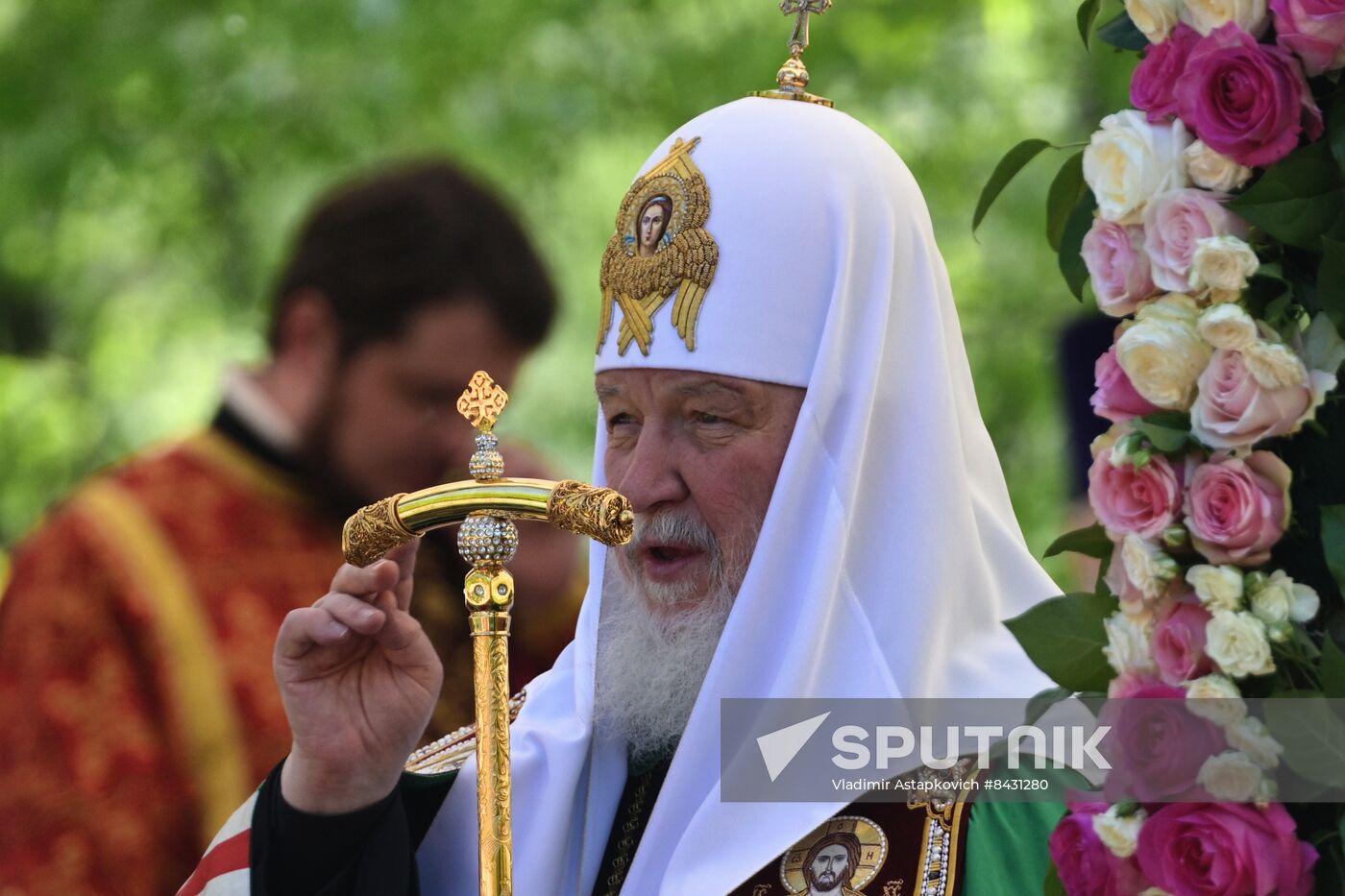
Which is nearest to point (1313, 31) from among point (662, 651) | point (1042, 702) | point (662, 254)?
point (1042, 702)

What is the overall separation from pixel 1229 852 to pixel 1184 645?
25 centimetres

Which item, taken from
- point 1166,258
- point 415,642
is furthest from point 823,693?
point 1166,258

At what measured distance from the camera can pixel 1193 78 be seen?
2414mm

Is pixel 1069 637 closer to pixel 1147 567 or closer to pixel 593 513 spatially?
pixel 1147 567

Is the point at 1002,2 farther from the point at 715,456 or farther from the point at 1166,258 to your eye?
the point at 1166,258

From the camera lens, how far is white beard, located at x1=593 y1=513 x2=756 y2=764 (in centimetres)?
361

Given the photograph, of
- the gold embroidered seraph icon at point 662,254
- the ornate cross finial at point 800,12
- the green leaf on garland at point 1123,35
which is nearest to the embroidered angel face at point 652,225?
the gold embroidered seraph icon at point 662,254

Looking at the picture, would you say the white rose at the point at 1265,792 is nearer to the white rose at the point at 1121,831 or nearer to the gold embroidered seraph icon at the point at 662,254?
the white rose at the point at 1121,831

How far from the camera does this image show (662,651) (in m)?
3.66

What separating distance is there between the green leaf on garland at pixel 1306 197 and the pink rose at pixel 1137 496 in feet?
1.01

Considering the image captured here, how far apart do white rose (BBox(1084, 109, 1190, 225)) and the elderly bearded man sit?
0.97m

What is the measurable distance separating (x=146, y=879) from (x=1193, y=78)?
13.5ft

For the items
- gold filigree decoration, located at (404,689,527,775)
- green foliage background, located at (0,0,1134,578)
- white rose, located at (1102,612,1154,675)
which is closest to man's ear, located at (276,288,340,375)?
green foliage background, located at (0,0,1134,578)

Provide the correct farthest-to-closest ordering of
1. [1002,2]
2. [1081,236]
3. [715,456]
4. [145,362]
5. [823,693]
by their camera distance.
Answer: [145,362] < [1002,2] < [715,456] < [823,693] < [1081,236]
